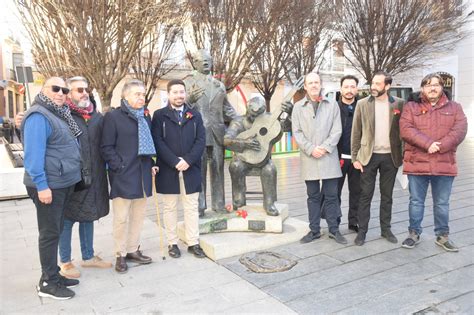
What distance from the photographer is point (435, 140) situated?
4.23m

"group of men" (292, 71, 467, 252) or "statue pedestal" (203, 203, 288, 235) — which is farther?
"statue pedestal" (203, 203, 288, 235)

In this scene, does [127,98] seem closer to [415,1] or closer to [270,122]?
[270,122]

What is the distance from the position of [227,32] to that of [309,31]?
15.3ft

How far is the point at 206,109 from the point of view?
188 inches

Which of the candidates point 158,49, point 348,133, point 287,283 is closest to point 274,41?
point 158,49

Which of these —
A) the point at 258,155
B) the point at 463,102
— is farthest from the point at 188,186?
the point at 463,102

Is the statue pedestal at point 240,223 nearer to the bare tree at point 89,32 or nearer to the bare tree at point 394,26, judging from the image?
the bare tree at point 89,32

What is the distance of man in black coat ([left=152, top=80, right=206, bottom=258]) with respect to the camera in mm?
4141

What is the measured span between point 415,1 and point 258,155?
12.0 m

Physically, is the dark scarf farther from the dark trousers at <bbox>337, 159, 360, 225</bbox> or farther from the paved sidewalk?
the dark trousers at <bbox>337, 159, 360, 225</bbox>

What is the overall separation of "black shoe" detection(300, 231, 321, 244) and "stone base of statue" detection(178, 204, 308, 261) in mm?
107

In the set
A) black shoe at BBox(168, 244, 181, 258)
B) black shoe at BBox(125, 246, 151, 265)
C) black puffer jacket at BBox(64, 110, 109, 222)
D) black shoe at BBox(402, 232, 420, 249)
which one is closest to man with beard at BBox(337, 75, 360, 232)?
black shoe at BBox(402, 232, 420, 249)

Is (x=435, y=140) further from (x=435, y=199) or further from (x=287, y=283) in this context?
(x=287, y=283)

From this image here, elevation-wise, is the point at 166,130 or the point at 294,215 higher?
the point at 166,130
